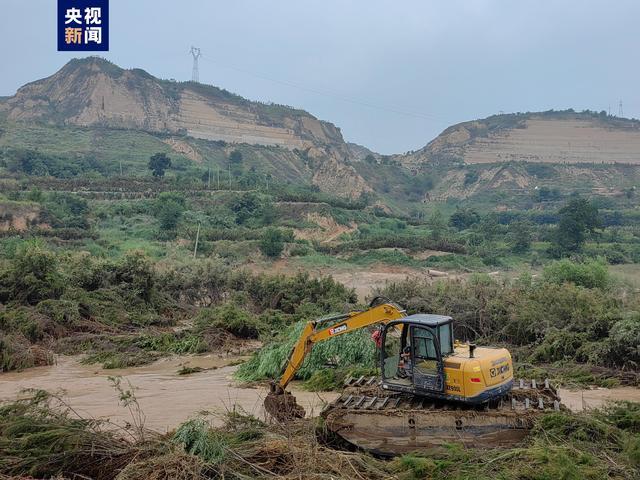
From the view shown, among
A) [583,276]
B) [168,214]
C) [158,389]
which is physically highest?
[168,214]

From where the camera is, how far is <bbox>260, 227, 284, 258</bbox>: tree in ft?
138

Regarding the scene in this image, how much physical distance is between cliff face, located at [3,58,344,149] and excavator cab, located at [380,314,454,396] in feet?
347

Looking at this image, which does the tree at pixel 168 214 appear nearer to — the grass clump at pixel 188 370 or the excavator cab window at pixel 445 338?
the grass clump at pixel 188 370

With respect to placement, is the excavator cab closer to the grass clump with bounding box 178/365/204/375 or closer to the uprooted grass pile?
the uprooted grass pile

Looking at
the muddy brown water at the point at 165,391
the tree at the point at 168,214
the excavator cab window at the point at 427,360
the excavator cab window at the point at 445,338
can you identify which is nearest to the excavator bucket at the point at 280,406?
the muddy brown water at the point at 165,391

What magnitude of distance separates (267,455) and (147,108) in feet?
374

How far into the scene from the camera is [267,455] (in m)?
8.13

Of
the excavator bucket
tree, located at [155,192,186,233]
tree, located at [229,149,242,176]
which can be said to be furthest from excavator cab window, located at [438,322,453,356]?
tree, located at [229,149,242,176]

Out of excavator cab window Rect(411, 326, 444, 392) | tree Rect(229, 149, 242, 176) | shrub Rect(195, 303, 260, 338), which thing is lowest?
shrub Rect(195, 303, 260, 338)

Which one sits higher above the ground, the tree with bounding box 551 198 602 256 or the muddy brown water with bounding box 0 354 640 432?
the tree with bounding box 551 198 602 256

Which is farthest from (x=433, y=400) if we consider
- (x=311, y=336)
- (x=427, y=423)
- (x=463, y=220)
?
(x=463, y=220)

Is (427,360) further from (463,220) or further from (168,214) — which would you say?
(463,220)

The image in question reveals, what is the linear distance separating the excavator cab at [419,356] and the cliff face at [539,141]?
10847 cm

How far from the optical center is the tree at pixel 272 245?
4206 centimetres
